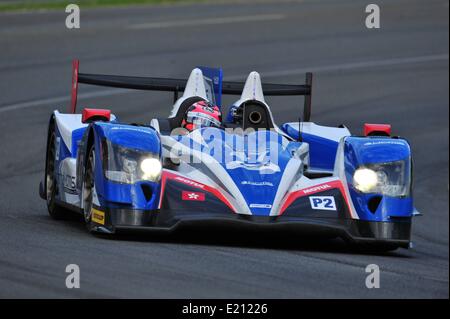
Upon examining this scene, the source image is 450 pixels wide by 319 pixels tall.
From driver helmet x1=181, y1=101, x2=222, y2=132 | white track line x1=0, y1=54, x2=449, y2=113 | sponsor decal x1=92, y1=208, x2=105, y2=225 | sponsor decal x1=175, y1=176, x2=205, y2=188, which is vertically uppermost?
white track line x1=0, y1=54, x2=449, y2=113

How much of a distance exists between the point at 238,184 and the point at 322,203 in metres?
0.70

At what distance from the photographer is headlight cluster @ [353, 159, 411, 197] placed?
407 inches

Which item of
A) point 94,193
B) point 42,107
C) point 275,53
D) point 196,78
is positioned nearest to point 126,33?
point 275,53

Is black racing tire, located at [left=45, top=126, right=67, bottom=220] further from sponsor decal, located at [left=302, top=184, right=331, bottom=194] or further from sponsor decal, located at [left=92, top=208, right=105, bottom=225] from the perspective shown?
sponsor decal, located at [left=302, top=184, right=331, bottom=194]

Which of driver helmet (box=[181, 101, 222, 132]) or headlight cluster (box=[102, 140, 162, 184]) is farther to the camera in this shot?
driver helmet (box=[181, 101, 222, 132])

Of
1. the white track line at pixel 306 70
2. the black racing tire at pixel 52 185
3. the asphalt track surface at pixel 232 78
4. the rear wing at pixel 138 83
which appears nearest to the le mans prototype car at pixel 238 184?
the asphalt track surface at pixel 232 78

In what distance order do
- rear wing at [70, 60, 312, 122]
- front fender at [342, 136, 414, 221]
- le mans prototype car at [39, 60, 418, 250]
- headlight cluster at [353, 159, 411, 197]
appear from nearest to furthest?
le mans prototype car at [39, 60, 418, 250], front fender at [342, 136, 414, 221], headlight cluster at [353, 159, 411, 197], rear wing at [70, 60, 312, 122]

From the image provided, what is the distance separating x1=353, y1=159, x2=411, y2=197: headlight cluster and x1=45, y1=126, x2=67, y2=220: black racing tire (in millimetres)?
2967

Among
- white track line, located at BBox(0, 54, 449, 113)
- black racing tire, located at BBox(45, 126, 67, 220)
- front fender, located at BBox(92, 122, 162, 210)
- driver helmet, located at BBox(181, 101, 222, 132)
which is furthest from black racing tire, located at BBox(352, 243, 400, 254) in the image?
white track line, located at BBox(0, 54, 449, 113)

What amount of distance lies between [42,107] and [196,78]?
7513 mm

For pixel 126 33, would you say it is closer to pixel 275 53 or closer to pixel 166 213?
pixel 275 53

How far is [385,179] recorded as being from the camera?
1039 cm

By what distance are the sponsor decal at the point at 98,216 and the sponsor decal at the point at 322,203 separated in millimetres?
1616

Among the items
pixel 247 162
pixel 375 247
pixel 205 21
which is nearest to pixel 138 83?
pixel 247 162
